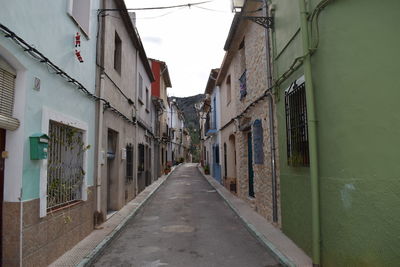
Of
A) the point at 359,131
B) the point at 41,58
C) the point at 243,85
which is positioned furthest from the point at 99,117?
the point at 359,131

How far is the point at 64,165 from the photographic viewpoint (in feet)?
18.1

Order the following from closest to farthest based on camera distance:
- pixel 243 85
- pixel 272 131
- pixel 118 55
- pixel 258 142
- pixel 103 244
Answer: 1. pixel 103 244
2. pixel 272 131
3. pixel 258 142
4. pixel 118 55
5. pixel 243 85

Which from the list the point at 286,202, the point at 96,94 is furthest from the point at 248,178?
the point at 96,94

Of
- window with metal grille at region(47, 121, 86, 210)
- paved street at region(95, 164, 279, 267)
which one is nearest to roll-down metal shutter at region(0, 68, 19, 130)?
window with metal grille at region(47, 121, 86, 210)

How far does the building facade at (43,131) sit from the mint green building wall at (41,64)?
1cm

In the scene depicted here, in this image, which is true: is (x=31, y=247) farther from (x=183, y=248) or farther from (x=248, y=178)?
(x=248, y=178)

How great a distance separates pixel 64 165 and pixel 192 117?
8235 cm

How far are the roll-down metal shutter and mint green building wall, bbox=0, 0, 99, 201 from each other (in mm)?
153

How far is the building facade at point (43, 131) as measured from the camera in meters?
3.80

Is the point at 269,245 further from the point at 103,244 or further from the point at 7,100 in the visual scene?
the point at 7,100

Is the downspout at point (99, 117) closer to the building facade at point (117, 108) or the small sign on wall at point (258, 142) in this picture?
the building facade at point (117, 108)

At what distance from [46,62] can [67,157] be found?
1.93 m

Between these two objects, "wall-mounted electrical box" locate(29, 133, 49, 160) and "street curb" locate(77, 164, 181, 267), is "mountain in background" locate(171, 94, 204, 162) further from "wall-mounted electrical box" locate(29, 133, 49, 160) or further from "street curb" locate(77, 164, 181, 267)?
"wall-mounted electrical box" locate(29, 133, 49, 160)

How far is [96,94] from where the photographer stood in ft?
23.3
